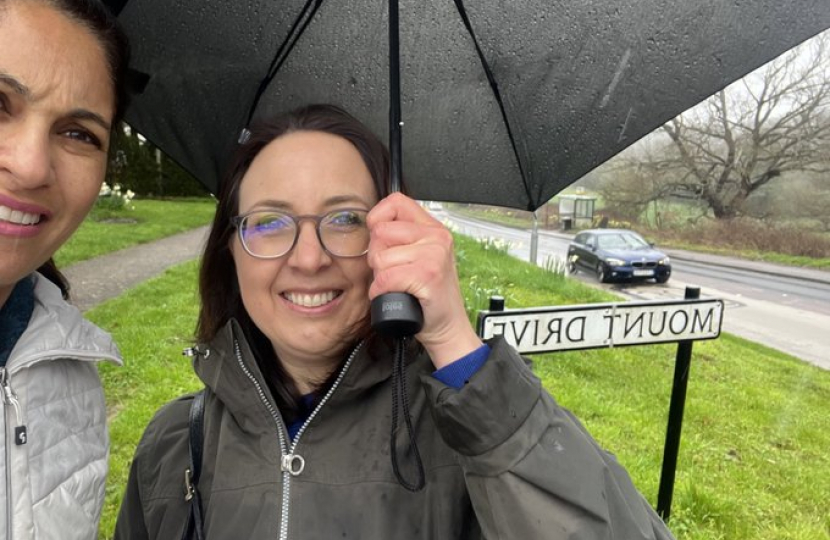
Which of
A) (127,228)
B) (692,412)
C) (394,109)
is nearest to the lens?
(394,109)

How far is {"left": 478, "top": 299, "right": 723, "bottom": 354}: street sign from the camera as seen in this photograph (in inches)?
89.0

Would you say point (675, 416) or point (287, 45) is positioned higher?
point (287, 45)

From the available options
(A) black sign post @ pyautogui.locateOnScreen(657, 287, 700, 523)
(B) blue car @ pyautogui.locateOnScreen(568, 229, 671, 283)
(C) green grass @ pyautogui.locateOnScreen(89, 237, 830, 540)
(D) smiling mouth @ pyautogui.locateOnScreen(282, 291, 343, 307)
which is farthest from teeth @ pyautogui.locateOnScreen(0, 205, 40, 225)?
(B) blue car @ pyautogui.locateOnScreen(568, 229, 671, 283)

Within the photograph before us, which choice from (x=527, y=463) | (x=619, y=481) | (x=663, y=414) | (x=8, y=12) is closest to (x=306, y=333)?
(x=527, y=463)

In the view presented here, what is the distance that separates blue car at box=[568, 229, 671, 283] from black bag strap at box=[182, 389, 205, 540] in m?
12.9

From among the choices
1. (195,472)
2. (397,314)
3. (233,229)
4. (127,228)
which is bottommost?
(127,228)

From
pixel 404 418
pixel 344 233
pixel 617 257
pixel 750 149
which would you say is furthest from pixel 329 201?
pixel 617 257

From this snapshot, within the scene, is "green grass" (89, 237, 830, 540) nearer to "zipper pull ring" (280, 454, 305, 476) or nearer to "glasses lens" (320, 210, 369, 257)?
"zipper pull ring" (280, 454, 305, 476)

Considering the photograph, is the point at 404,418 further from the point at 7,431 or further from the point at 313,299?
the point at 7,431

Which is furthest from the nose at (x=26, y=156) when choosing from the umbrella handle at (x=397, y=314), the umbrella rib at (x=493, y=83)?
the umbrella rib at (x=493, y=83)

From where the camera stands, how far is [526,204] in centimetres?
187

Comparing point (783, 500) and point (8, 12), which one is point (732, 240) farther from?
point (8, 12)

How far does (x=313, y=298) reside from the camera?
4.12 ft

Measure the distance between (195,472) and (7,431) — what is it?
0.37 m
